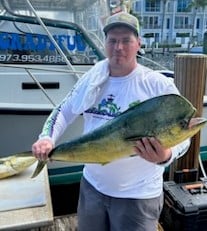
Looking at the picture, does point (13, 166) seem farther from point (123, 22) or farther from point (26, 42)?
point (26, 42)

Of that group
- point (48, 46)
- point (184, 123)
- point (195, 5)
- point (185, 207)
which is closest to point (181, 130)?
point (184, 123)

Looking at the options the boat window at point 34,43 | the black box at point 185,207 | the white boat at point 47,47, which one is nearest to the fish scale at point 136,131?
the black box at point 185,207

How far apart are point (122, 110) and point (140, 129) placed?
0.87 feet

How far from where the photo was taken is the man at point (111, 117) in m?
1.74

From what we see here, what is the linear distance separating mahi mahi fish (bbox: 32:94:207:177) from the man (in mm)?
161

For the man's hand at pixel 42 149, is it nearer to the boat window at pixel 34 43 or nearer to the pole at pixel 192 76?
the pole at pixel 192 76

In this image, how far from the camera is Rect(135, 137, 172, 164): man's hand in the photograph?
1460 millimetres

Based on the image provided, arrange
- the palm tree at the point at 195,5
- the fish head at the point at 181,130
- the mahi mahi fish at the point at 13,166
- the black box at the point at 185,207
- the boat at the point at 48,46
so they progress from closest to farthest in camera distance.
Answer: the fish head at the point at 181,130
the black box at the point at 185,207
the mahi mahi fish at the point at 13,166
the boat at the point at 48,46
the palm tree at the point at 195,5

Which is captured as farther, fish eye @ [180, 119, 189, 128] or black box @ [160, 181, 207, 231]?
black box @ [160, 181, 207, 231]

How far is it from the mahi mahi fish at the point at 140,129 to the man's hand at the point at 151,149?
0.02 m

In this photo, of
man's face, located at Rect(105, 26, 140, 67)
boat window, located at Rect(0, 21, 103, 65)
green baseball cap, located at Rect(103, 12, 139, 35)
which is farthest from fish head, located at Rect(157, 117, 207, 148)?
boat window, located at Rect(0, 21, 103, 65)

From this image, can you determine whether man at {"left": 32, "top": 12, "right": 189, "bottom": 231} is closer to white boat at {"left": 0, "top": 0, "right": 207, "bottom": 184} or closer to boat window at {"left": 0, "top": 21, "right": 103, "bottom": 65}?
white boat at {"left": 0, "top": 0, "right": 207, "bottom": 184}

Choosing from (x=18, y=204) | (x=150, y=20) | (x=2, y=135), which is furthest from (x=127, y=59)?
(x=150, y=20)

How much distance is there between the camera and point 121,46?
67.5 inches
